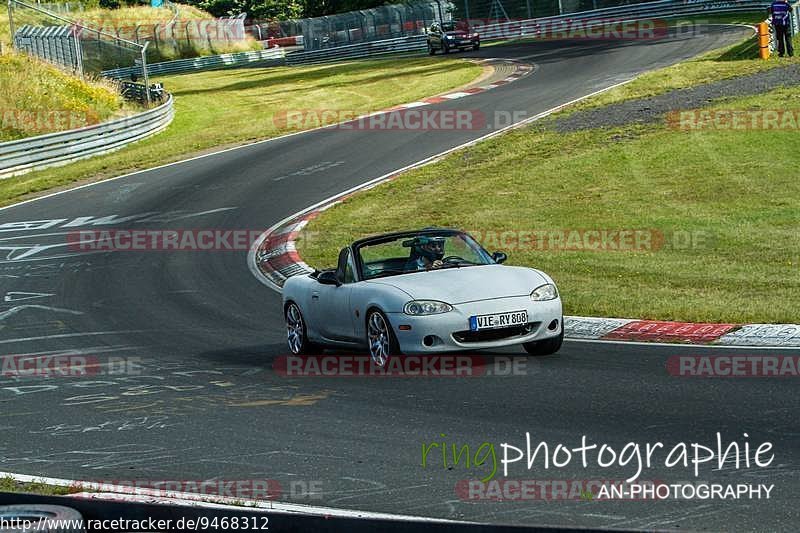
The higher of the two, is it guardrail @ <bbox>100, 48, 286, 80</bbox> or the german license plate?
guardrail @ <bbox>100, 48, 286, 80</bbox>

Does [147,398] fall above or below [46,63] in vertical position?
below

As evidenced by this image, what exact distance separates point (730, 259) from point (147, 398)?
8805 mm

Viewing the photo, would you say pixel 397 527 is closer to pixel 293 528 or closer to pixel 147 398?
pixel 293 528

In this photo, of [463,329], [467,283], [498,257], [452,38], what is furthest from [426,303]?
[452,38]

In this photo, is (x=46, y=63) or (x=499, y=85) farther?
(x=46, y=63)

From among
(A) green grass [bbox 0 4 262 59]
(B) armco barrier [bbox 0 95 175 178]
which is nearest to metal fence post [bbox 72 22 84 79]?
(B) armco barrier [bbox 0 95 175 178]

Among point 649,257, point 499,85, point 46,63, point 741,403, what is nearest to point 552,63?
point 499,85

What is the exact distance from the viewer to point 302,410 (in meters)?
9.76

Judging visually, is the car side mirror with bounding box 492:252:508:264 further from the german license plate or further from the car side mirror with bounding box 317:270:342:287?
the car side mirror with bounding box 317:270:342:287

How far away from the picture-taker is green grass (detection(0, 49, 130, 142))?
1462 inches

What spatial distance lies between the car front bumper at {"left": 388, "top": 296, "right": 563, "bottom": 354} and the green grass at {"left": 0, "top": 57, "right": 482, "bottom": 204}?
65.4 ft

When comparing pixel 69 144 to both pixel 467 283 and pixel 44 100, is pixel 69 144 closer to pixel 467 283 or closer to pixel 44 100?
pixel 44 100

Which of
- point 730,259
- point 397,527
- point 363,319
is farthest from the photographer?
point 730,259

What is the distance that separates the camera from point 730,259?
16.4 metres
